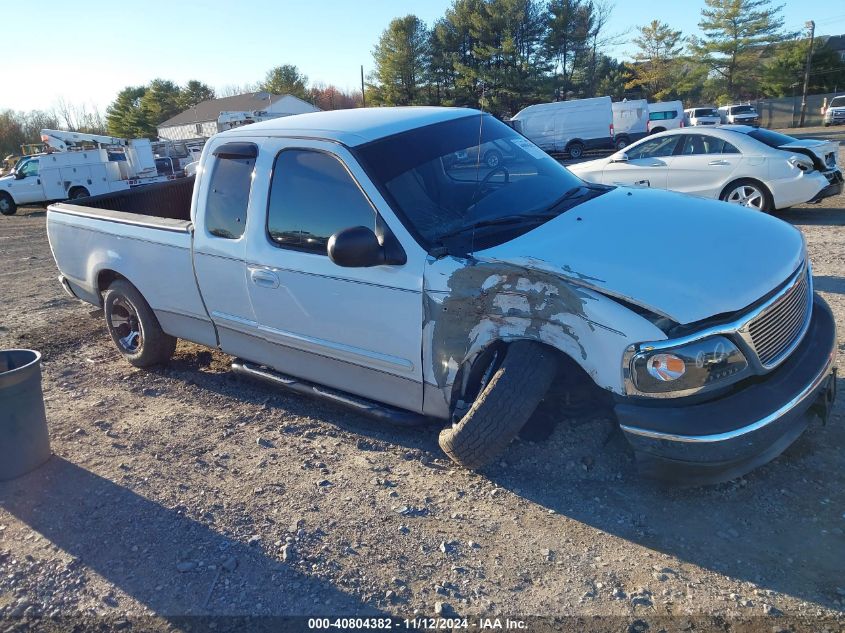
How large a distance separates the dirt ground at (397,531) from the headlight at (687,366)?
2.31 ft

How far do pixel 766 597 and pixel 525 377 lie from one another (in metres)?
1.33

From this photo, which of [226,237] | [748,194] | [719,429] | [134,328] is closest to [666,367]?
[719,429]

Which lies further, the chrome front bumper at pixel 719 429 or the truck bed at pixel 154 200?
the truck bed at pixel 154 200

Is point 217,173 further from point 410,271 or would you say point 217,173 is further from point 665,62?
point 665,62

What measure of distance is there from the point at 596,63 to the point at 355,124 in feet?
165

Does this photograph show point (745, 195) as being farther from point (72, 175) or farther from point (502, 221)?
point (72, 175)

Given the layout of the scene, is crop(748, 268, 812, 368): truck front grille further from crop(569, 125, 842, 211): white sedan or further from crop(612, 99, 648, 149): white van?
crop(612, 99, 648, 149): white van

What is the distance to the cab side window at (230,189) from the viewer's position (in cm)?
442

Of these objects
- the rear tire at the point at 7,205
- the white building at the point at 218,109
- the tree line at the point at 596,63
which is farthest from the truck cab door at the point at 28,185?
the white building at the point at 218,109

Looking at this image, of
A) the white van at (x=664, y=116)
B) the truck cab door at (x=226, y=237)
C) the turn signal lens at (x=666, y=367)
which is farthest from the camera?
the white van at (x=664, y=116)

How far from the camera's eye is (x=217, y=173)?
4633 mm

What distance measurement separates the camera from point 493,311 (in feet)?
10.9

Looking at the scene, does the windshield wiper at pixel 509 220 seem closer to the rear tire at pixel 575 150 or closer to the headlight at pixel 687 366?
the headlight at pixel 687 366

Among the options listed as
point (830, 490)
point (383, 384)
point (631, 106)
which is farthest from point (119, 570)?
point (631, 106)
